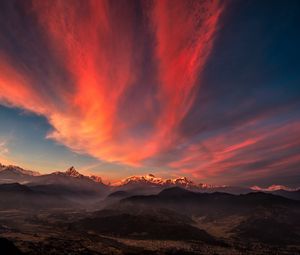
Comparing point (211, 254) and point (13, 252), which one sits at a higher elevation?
point (211, 254)

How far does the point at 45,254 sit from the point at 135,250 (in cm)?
5913

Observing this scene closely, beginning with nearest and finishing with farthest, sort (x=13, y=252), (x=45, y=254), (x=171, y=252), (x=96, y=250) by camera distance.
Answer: (x=13, y=252) < (x=45, y=254) < (x=96, y=250) < (x=171, y=252)

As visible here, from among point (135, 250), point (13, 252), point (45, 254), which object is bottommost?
point (13, 252)

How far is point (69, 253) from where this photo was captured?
166m

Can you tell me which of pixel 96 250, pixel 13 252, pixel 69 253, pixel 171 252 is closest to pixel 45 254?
pixel 69 253

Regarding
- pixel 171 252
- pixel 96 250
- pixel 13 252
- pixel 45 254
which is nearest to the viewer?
pixel 13 252

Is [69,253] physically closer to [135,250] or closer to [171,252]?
[135,250]

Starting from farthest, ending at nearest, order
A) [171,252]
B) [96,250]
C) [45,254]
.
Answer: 1. [171,252]
2. [96,250]
3. [45,254]

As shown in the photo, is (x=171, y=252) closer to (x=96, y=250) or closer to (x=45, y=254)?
(x=96, y=250)

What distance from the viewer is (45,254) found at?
15862cm

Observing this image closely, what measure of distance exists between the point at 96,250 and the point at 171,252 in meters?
47.2

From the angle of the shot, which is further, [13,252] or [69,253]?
[69,253]

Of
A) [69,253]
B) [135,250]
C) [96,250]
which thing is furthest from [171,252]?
[69,253]

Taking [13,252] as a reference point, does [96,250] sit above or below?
above
